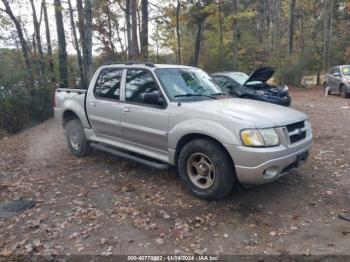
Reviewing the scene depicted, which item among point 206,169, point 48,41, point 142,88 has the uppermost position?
point 48,41

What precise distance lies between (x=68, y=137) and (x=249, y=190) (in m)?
4.17

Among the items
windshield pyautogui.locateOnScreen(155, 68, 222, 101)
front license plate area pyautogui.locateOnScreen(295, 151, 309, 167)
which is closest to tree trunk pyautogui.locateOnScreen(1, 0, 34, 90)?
windshield pyautogui.locateOnScreen(155, 68, 222, 101)

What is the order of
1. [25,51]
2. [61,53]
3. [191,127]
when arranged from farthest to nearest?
1. [61,53]
2. [25,51]
3. [191,127]

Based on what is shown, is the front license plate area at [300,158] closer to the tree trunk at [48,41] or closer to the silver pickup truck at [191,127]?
the silver pickup truck at [191,127]

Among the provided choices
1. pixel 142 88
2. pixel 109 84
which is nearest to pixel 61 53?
pixel 109 84

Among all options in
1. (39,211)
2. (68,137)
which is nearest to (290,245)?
(39,211)

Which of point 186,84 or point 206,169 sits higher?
point 186,84

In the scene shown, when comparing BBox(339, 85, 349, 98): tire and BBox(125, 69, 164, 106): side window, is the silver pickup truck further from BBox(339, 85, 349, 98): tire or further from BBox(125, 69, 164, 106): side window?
BBox(339, 85, 349, 98): tire

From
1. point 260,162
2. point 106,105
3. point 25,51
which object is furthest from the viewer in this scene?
point 25,51

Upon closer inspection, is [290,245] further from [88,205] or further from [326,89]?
[326,89]

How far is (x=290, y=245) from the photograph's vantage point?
3.47 metres

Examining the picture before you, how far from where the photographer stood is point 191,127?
439cm

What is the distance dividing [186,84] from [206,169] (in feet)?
5.02

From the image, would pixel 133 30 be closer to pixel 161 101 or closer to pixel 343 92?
pixel 161 101
